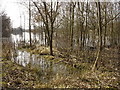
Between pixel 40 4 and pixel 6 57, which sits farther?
pixel 40 4

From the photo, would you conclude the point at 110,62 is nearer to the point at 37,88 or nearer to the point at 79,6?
the point at 37,88

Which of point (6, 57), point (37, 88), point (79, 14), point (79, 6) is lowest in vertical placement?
point (37, 88)

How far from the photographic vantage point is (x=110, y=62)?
9.54 metres

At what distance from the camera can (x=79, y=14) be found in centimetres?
1573

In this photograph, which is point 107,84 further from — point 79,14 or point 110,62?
point 79,14

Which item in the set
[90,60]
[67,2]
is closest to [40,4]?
[67,2]

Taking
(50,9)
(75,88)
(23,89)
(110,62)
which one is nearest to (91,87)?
(75,88)

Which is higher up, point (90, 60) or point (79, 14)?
point (79, 14)

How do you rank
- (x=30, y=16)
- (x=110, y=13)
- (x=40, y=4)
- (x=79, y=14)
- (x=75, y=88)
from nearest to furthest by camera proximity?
(x=75, y=88) → (x=40, y=4) → (x=79, y=14) → (x=110, y=13) → (x=30, y=16)

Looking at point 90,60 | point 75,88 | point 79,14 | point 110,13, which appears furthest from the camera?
point 110,13

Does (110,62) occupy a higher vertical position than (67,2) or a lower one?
lower

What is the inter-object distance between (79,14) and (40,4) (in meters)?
5.37

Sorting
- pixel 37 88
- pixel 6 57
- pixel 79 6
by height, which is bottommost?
pixel 37 88

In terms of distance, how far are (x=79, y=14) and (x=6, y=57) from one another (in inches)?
417
